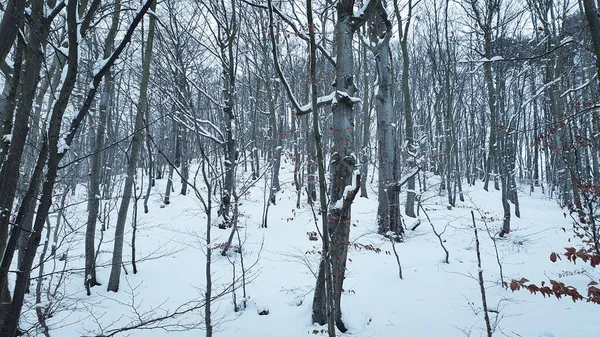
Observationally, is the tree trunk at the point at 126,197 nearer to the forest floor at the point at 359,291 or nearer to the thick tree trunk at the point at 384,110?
the forest floor at the point at 359,291

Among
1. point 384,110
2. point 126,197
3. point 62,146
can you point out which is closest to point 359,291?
point 384,110

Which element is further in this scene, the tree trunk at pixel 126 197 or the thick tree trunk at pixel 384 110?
the thick tree trunk at pixel 384 110

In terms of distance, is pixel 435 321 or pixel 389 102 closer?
pixel 435 321

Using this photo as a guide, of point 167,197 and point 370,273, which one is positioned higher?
point 167,197

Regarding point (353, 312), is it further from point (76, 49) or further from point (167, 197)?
point (167, 197)

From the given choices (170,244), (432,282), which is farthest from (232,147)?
(432,282)

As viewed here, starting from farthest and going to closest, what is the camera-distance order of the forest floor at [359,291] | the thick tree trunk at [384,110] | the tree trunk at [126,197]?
the thick tree trunk at [384,110]
the tree trunk at [126,197]
the forest floor at [359,291]

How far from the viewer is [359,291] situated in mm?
6145

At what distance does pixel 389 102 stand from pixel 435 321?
5.77m

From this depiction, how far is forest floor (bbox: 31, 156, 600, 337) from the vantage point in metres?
4.79

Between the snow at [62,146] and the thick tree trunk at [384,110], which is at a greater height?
the thick tree trunk at [384,110]

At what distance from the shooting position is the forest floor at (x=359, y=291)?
479cm

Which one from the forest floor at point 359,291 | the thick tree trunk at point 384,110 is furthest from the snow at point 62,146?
the thick tree trunk at point 384,110

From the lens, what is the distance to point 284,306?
19.4 ft
